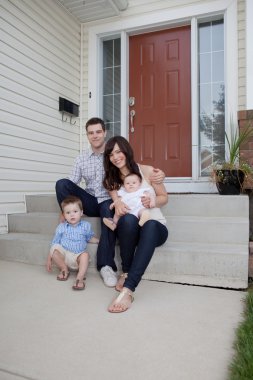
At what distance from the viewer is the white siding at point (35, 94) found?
3.06 m

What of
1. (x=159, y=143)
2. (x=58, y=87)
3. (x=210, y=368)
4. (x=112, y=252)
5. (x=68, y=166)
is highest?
(x=58, y=87)

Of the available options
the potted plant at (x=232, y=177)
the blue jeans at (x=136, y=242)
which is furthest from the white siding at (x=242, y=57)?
the blue jeans at (x=136, y=242)

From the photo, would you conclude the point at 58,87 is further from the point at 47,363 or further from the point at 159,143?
the point at 47,363

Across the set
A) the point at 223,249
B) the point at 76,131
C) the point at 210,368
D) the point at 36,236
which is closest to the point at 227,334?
the point at 210,368

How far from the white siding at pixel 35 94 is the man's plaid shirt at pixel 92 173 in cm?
88

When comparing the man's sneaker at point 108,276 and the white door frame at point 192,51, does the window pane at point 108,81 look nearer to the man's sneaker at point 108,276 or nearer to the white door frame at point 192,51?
the white door frame at point 192,51

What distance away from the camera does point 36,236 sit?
2.81 meters

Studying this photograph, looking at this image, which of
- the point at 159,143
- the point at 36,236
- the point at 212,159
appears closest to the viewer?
the point at 36,236

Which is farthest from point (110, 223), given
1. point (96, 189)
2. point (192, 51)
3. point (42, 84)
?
point (192, 51)

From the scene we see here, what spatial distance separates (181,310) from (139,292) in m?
0.34

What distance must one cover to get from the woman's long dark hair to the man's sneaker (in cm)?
54

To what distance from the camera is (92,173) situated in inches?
99.7

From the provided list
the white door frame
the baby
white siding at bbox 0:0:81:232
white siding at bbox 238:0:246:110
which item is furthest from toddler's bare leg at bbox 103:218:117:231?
white siding at bbox 238:0:246:110

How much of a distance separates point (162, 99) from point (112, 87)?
721mm
